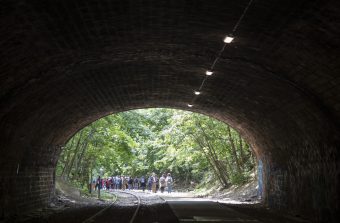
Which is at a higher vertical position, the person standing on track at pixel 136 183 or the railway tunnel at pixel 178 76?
the person standing on track at pixel 136 183

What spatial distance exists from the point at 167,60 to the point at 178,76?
7.63ft

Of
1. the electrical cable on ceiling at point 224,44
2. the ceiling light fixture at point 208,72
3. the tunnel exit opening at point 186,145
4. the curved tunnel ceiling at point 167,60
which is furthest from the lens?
the tunnel exit opening at point 186,145

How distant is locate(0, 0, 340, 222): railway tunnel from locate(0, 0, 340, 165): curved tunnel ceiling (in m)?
0.04

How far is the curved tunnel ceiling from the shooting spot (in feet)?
28.7

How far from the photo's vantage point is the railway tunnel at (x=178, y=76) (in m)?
8.88

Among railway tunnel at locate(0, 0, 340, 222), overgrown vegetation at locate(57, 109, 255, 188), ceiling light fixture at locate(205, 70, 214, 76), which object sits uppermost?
overgrown vegetation at locate(57, 109, 255, 188)

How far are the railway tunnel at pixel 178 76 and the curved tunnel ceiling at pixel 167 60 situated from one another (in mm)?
37

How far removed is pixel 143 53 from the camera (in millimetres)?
12492

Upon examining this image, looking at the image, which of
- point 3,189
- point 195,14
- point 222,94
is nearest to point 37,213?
point 3,189

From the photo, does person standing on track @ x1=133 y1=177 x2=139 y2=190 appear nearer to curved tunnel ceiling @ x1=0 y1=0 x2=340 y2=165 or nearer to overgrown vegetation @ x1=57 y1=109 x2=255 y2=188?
overgrown vegetation @ x1=57 y1=109 x2=255 y2=188

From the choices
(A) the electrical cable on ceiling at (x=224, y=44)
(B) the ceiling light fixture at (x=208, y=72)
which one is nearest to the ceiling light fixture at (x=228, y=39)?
(A) the electrical cable on ceiling at (x=224, y=44)

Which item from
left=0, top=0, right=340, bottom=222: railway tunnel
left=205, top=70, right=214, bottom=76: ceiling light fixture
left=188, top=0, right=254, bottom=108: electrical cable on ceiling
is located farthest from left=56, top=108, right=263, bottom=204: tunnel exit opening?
left=205, top=70, right=214, bottom=76: ceiling light fixture

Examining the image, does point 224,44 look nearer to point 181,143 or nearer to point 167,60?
point 167,60

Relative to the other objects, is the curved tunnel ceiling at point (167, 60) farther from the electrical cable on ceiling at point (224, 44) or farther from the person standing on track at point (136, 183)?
the person standing on track at point (136, 183)
